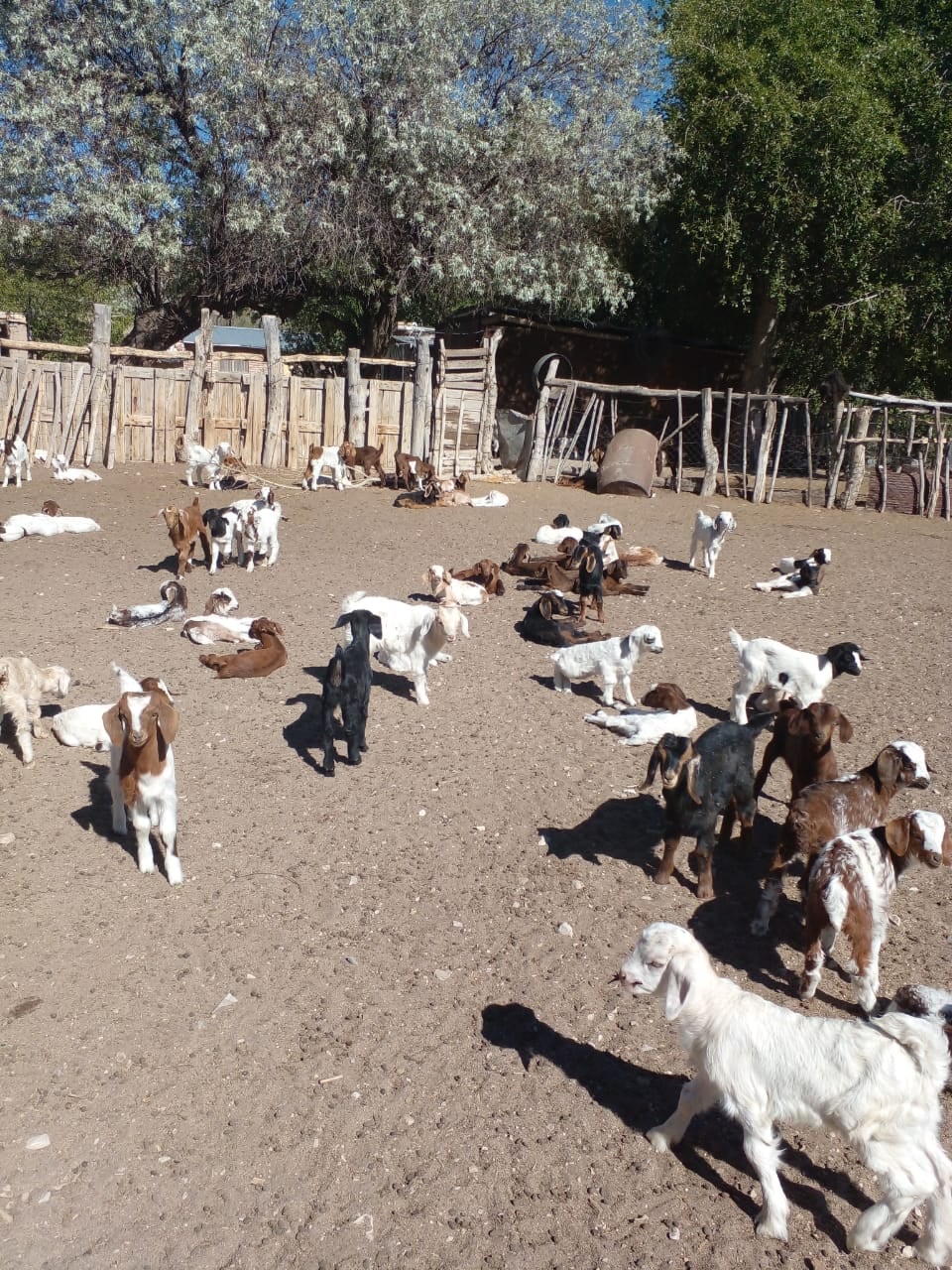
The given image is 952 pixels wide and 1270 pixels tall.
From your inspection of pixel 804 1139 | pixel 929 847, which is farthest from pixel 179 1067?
pixel 929 847

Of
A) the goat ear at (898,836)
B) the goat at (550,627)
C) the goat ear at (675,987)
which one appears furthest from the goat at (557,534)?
the goat ear at (675,987)

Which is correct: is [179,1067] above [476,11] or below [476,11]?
below

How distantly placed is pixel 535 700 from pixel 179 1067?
527 centimetres

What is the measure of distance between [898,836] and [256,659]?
5.96 meters

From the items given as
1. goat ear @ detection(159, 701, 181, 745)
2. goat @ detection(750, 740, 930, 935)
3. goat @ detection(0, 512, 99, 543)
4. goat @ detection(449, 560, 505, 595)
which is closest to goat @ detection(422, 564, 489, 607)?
goat @ detection(449, 560, 505, 595)

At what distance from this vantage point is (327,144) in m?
21.0

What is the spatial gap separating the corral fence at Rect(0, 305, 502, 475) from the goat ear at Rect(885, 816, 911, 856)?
1725 centimetres

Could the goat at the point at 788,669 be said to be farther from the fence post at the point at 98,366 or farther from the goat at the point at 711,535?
the fence post at the point at 98,366

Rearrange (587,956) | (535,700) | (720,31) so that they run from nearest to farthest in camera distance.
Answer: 1. (587,956)
2. (535,700)
3. (720,31)

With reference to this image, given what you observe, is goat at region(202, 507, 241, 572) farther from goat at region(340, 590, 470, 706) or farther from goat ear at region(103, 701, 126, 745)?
goat ear at region(103, 701, 126, 745)

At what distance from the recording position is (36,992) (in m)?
5.18

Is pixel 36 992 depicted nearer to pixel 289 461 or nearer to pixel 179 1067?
pixel 179 1067

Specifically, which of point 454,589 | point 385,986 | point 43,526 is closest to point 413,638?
point 454,589

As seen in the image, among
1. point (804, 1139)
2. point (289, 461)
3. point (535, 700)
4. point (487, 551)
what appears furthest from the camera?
point (289, 461)
